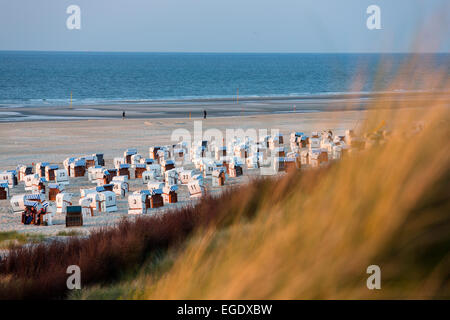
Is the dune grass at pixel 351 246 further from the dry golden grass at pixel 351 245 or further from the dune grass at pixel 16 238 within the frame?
the dune grass at pixel 16 238

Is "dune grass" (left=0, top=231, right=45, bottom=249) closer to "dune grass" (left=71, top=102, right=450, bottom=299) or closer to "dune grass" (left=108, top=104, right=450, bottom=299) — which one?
"dune grass" (left=71, top=102, right=450, bottom=299)

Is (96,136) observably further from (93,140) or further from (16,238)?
(16,238)

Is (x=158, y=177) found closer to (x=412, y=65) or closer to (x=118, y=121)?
(x=412, y=65)

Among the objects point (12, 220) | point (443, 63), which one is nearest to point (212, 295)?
point (443, 63)

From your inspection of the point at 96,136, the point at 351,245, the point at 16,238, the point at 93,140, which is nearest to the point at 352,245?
the point at 351,245

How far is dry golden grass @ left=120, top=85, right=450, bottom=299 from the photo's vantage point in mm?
3078

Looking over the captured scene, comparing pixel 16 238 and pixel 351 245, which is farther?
pixel 16 238

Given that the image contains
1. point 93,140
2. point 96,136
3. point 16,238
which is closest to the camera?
point 16,238

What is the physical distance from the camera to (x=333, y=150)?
16.5m

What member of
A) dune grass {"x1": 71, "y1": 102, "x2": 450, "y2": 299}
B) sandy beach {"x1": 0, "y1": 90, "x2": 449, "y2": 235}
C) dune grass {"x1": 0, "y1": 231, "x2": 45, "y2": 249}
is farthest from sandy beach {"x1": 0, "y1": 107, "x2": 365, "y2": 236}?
dune grass {"x1": 71, "y1": 102, "x2": 450, "y2": 299}

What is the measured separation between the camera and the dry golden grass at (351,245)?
3.08 meters

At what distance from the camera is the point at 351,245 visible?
3.18 m

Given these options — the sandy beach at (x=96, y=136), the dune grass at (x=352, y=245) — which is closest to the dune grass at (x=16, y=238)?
the sandy beach at (x=96, y=136)
